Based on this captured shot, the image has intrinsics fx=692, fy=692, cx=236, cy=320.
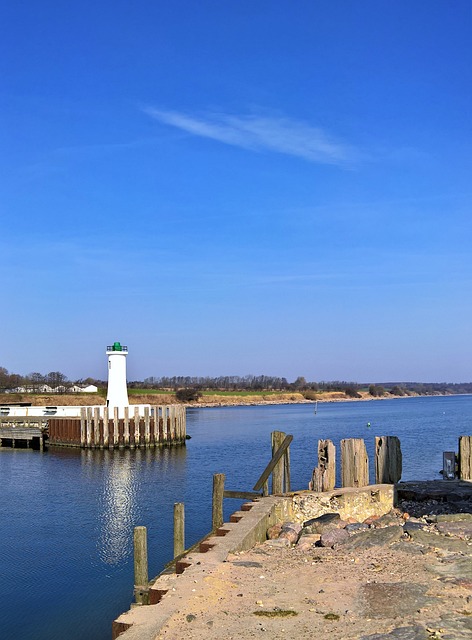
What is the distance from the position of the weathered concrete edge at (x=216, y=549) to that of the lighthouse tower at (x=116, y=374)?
3509cm

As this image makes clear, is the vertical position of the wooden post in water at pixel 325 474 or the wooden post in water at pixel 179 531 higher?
the wooden post in water at pixel 325 474

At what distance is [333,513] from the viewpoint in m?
15.5

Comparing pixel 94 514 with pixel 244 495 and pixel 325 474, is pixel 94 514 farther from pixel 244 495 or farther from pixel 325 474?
pixel 325 474

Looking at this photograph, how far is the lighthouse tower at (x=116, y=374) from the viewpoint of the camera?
50.2 meters

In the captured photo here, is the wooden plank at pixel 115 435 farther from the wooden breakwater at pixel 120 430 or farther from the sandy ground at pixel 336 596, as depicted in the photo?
the sandy ground at pixel 336 596

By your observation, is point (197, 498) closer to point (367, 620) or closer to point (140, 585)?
point (140, 585)

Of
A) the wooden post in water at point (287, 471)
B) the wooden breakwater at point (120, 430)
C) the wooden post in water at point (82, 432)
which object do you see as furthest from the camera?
the wooden post in water at point (82, 432)

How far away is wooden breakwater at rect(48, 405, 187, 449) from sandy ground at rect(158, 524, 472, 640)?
36278 mm

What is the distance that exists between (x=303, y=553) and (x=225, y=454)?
112ft

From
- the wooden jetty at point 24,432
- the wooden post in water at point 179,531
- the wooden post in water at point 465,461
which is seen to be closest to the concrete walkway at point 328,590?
the wooden post in water at point 179,531

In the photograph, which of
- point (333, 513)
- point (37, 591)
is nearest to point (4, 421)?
point (37, 591)

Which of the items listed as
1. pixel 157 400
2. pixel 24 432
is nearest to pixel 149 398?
pixel 157 400

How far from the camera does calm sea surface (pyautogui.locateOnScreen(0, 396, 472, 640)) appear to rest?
619 inches

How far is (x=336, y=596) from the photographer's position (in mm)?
9234
